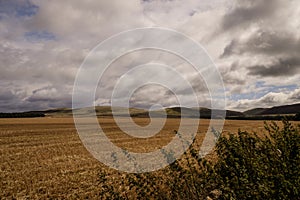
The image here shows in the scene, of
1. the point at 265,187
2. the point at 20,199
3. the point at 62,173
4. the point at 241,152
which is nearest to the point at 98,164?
the point at 62,173

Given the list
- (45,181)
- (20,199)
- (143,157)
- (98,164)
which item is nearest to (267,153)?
(20,199)

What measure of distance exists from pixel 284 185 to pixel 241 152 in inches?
67.1

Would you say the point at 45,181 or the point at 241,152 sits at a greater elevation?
the point at 241,152

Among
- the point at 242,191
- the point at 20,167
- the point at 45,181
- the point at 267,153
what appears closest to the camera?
the point at 242,191

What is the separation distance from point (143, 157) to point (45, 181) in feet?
28.2

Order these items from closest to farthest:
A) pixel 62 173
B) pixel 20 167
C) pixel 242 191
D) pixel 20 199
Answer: pixel 242 191 < pixel 20 199 < pixel 62 173 < pixel 20 167

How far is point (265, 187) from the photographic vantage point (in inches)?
172

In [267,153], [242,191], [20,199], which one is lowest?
[20,199]

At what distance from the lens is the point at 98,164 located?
63.9 feet

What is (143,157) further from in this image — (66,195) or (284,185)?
(284,185)

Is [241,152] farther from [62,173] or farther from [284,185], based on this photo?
[62,173]

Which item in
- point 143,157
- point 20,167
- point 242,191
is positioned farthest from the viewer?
point 143,157

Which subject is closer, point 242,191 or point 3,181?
point 242,191

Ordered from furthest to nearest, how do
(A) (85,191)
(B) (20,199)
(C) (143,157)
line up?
(C) (143,157), (A) (85,191), (B) (20,199)
